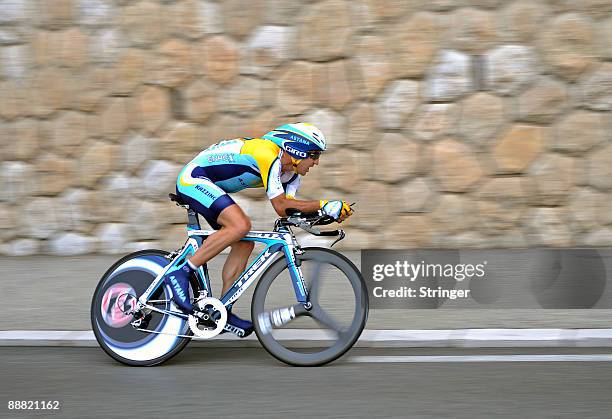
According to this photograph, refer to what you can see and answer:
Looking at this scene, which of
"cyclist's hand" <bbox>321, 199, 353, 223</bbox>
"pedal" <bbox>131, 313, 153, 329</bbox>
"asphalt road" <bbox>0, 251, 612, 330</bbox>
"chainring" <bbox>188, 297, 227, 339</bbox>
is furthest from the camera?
"asphalt road" <bbox>0, 251, 612, 330</bbox>

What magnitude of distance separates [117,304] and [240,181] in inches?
47.0

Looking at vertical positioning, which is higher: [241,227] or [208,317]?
[241,227]

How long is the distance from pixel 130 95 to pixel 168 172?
902 millimetres

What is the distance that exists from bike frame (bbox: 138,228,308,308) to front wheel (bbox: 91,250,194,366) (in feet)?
0.23

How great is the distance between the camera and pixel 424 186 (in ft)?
36.0

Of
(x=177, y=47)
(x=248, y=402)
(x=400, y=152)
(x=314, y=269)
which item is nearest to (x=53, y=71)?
(x=177, y=47)

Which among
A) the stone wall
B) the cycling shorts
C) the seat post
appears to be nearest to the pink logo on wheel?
the seat post

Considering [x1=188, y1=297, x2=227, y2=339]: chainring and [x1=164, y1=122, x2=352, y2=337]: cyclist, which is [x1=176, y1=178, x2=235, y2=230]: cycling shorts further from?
[x1=188, y1=297, x2=227, y2=339]: chainring

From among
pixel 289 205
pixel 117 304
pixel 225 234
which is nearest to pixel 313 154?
pixel 289 205

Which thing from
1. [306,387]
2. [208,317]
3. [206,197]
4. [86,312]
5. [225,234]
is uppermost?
[206,197]

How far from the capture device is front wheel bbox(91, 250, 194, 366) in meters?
7.39

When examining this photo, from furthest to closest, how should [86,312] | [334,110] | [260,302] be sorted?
[334,110] < [86,312] < [260,302]

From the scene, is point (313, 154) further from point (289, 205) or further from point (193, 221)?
point (193, 221)

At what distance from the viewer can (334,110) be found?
36.4 feet
